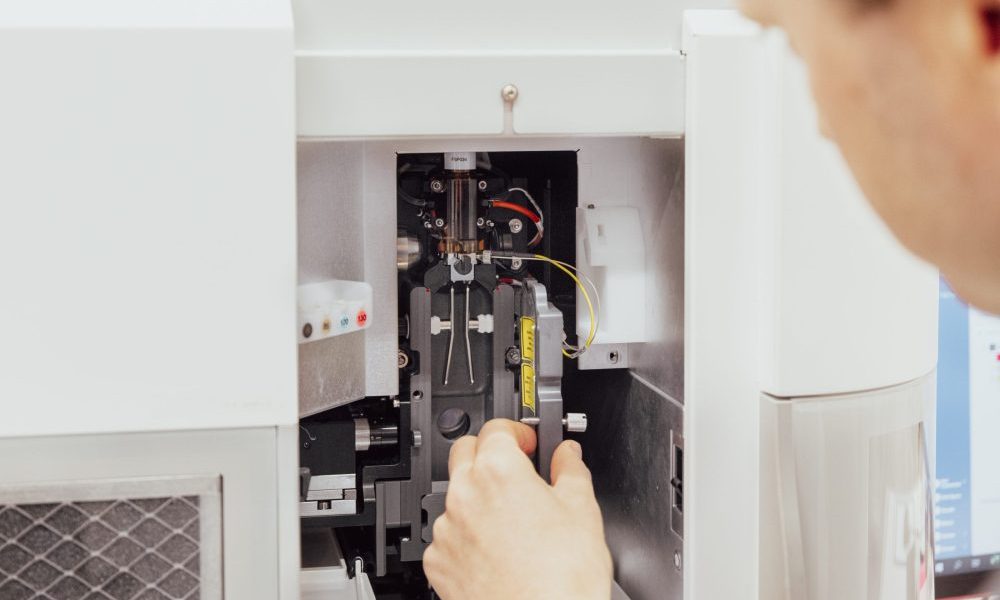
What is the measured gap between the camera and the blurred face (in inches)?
14.1

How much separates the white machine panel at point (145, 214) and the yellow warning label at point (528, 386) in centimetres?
35

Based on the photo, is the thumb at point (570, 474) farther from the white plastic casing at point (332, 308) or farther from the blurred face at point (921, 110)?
the blurred face at point (921, 110)

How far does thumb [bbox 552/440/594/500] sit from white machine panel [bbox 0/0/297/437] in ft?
1.03

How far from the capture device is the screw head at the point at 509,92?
0.98 m

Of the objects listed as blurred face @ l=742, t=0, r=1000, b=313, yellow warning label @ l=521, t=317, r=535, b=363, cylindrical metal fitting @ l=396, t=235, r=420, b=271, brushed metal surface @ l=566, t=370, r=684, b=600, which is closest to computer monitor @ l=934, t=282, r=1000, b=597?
brushed metal surface @ l=566, t=370, r=684, b=600

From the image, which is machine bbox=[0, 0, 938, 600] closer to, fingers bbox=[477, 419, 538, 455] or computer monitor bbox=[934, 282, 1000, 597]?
fingers bbox=[477, 419, 538, 455]

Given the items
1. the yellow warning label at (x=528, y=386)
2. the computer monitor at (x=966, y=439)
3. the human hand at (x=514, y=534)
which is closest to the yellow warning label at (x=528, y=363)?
the yellow warning label at (x=528, y=386)

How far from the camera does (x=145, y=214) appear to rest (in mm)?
901

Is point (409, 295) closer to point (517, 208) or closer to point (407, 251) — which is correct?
point (407, 251)

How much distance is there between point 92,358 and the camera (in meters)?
0.91

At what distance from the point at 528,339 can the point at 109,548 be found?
1.63 feet

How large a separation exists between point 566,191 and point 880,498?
491 mm

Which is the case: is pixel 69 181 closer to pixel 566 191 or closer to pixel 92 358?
pixel 92 358

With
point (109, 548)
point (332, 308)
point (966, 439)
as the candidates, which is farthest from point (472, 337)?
point (966, 439)
